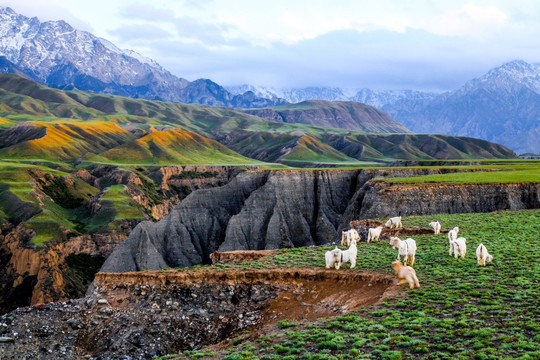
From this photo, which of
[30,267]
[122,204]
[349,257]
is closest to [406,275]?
[349,257]

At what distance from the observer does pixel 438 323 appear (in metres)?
18.3

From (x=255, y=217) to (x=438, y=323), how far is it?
65.8 metres

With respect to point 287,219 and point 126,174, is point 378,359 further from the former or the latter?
point 126,174

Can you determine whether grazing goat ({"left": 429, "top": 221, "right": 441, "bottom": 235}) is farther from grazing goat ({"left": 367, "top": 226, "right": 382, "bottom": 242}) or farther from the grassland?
the grassland

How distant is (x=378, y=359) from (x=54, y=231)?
98.6 meters

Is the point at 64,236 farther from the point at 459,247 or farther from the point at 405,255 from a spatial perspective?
the point at 459,247

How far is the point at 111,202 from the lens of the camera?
120 metres

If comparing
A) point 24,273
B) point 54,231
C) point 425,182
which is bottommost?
point 24,273

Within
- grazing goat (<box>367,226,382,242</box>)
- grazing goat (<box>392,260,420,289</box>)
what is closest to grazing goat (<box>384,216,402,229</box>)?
grazing goat (<box>367,226,382,242</box>)

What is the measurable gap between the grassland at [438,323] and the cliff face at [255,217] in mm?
34962

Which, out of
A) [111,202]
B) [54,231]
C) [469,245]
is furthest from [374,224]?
[111,202]

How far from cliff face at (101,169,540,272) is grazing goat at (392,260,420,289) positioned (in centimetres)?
3712

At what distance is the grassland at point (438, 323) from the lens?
630 inches

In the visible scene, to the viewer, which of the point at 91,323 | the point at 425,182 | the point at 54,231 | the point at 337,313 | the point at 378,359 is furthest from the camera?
the point at 54,231
